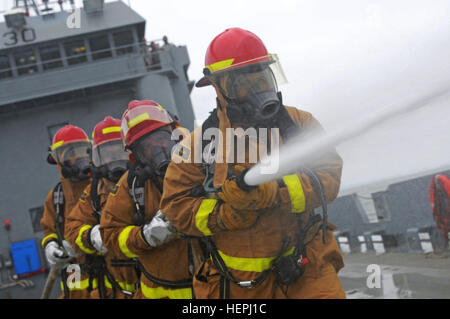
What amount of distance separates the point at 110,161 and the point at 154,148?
1.06 meters

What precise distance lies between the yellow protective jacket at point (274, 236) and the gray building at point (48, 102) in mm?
10147

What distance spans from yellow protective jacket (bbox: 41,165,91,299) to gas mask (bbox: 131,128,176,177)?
1.96 metres

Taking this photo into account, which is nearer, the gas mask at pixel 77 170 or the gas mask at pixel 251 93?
the gas mask at pixel 251 93

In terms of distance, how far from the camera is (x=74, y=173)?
5082 millimetres

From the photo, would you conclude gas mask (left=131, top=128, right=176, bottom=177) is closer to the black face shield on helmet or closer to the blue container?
the black face shield on helmet

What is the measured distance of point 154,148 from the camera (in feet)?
10.9

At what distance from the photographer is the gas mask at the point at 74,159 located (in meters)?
5.07

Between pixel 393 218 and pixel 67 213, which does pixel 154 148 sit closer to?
pixel 393 218

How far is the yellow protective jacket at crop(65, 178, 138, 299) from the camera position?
13.1 feet

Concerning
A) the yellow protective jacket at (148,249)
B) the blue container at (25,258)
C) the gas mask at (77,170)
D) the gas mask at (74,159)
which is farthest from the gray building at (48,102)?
the yellow protective jacket at (148,249)

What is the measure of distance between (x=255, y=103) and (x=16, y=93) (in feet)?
40.6

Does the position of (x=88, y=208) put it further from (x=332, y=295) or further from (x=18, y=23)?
(x=18, y=23)

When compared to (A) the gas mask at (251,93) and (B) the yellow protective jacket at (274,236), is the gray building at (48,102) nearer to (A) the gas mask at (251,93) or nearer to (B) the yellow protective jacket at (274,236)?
(B) the yellow protective jacket at (274,236)

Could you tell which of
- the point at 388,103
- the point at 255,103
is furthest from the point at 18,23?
the point at 388,103
